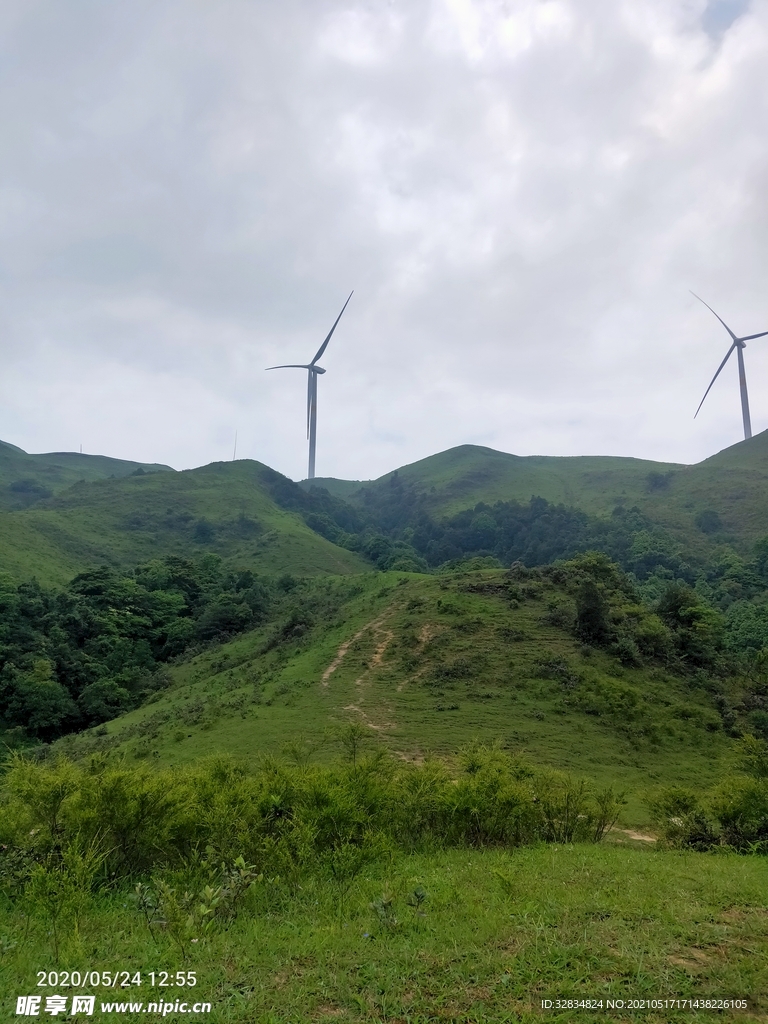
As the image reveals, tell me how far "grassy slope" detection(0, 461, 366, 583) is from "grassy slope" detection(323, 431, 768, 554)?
65.2 metres

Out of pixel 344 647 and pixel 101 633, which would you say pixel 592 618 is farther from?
pixel 101 633

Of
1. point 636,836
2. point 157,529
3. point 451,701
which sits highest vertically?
point 157,529

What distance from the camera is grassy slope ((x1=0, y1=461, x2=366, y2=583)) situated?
3455 inches

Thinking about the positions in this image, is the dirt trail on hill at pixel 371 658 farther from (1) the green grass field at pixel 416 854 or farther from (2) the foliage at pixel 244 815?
(2) the foliage at pixel 244 815

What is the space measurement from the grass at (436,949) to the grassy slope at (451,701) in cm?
1361

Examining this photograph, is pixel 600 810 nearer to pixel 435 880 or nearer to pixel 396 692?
pixel 435 880

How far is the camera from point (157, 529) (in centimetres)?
12081

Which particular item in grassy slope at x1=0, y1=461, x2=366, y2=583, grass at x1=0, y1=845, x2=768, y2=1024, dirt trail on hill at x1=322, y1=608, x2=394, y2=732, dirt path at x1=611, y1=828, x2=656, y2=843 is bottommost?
dirt path at x1=611, y1=828, x2=656, y2=843

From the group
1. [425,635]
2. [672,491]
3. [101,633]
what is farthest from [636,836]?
[672,491]

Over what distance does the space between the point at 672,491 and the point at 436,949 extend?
6594 inches

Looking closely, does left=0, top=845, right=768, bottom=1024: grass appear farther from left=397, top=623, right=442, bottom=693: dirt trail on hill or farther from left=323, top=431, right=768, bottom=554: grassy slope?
left=323, top=431, right=768, bottom=554: grassy slope

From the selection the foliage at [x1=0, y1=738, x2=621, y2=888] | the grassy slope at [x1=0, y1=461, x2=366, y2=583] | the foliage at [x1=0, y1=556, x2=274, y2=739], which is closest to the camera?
the foliage at [x1=0, y1=738, x2=621, y2=888]

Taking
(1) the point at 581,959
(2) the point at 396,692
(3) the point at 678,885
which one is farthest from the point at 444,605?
(1) the point at 581,959

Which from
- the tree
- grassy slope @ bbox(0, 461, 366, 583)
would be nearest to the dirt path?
the tree
